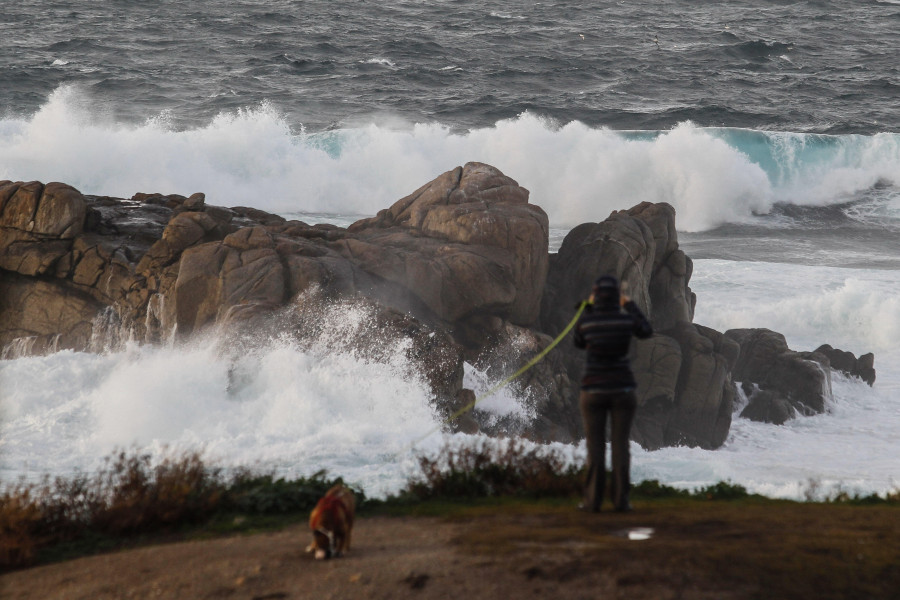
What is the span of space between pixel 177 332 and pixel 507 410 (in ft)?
23.4

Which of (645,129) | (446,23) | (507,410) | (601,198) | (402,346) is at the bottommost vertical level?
(507,410)

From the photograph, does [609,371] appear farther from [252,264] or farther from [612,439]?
[252,264]

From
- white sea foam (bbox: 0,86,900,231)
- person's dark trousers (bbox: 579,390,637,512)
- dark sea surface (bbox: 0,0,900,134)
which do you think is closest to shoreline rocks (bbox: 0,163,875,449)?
person's dark trousers (bbox: 579,390,637,512)

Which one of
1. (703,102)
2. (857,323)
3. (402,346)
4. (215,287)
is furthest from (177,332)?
(703,102)

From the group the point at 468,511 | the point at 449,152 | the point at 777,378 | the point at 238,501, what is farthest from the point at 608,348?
the point at 449,152

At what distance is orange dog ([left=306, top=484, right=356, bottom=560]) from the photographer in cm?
660

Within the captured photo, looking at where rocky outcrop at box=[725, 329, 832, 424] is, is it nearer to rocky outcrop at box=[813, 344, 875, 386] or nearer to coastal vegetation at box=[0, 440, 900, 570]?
rocky outcrop at box=[813, 344, 875, 386]

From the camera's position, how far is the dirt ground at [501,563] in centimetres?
563

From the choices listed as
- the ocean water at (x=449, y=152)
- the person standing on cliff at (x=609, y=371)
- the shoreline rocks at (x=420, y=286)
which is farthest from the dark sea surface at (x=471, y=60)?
the person standing on cliff at (x=609, y=371)

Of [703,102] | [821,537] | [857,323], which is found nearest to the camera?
[821,537]

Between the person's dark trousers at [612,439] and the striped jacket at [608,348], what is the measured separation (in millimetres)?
88

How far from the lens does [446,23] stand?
60.0m

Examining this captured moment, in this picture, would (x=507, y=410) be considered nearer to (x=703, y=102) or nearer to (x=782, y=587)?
(x=782, y=587)

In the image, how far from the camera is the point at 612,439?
24.1 ft
